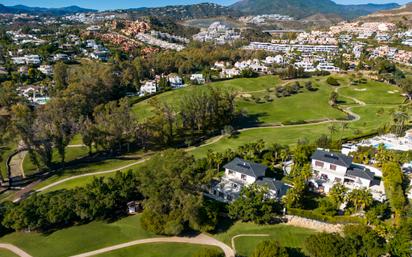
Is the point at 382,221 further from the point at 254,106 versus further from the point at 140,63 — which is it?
the point at 140,63

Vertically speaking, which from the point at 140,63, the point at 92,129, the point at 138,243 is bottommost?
the point at 138,243

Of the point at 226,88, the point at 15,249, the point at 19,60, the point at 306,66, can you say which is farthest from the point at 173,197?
the point at 19,60

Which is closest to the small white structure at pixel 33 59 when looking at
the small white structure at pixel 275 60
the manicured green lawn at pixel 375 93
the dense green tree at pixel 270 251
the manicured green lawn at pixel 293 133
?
the small white structure at pixel 275 60

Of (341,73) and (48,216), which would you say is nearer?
(48,216)

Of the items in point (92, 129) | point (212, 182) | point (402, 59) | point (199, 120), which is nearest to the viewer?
point (212, 182)

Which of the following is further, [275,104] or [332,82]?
[332,82]

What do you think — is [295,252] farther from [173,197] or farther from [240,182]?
[173,197]

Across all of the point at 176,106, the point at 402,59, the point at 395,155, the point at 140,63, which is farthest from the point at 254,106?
the point at 402,59
